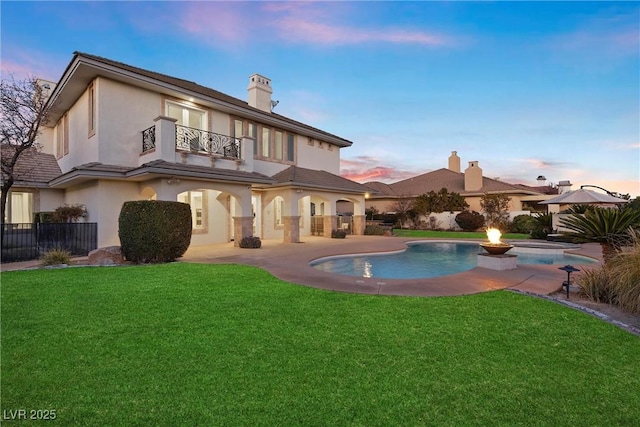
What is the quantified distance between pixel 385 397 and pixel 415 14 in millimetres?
15984

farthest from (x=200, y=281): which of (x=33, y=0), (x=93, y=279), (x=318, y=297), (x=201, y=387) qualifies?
(x=33, y=0)

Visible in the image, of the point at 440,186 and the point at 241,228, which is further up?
the point at 440,186

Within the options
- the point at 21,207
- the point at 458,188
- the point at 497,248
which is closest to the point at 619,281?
the point at 497,248

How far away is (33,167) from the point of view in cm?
1880

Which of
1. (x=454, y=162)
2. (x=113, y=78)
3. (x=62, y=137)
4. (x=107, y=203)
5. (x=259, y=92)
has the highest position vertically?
(x=259, y=92)

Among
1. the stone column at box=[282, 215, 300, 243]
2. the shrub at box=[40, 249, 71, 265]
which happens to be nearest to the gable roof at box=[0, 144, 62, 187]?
the shrub at box=[40, 249, 71, 265]

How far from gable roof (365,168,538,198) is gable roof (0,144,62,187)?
3038cm

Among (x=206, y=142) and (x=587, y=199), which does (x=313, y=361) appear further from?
(x=587, y=199)

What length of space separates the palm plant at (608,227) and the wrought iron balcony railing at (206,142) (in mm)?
16023

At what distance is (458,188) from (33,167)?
3919 centimetres

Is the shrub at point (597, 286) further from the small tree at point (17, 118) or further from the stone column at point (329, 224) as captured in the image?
the small tree at point (17, 118)

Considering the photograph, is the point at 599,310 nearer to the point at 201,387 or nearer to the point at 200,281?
the point at 201,387

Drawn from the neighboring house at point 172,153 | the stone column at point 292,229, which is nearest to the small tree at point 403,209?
the neighboring house at point 172,153

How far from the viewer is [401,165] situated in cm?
4397
